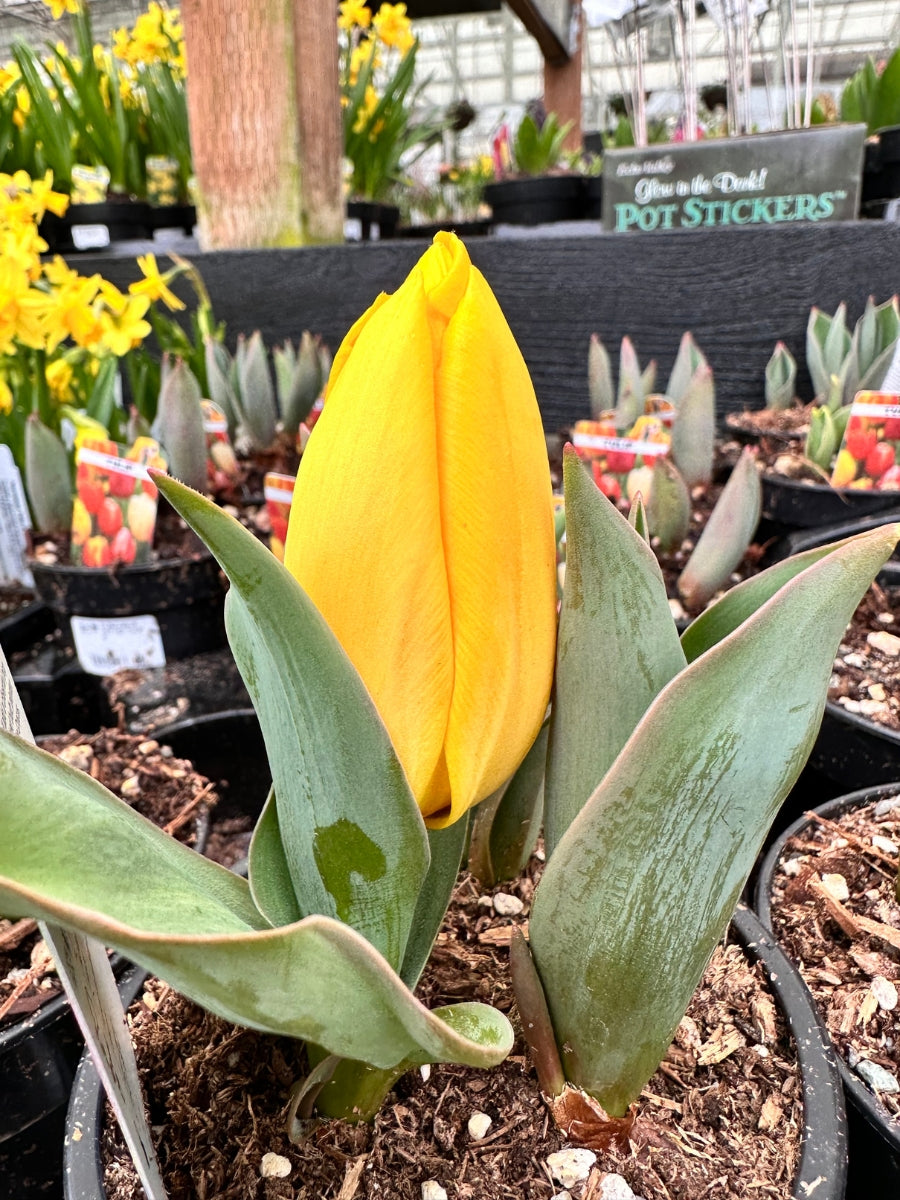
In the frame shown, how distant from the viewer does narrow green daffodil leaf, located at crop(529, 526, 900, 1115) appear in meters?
0.26

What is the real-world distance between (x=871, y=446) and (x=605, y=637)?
39.2 inches

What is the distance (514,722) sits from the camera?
1.03 feet

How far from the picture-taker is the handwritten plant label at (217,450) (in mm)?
1328

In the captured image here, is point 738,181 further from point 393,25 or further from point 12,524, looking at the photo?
point 393,25

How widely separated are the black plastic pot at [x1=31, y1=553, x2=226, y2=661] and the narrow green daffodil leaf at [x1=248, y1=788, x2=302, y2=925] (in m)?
0.80

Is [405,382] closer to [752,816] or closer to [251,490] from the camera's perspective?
[752,816]

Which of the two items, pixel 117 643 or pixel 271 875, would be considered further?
pixel 117 643

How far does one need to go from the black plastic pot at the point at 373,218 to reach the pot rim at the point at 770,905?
2.00 meters

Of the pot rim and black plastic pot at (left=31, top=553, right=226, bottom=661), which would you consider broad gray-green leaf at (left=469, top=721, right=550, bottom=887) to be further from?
black plastic pot at (left=31, top=553, right=226, bottom=661)

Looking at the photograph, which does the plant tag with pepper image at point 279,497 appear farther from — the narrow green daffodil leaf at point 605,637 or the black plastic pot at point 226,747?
the narrow green daffodil leaf at point 605,637

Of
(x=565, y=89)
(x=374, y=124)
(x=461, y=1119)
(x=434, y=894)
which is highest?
(x=565, y=89)

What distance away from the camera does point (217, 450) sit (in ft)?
4.39

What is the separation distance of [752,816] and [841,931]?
0.41 m

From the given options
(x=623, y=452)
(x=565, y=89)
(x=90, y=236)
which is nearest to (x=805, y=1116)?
(x=623, y=452)
